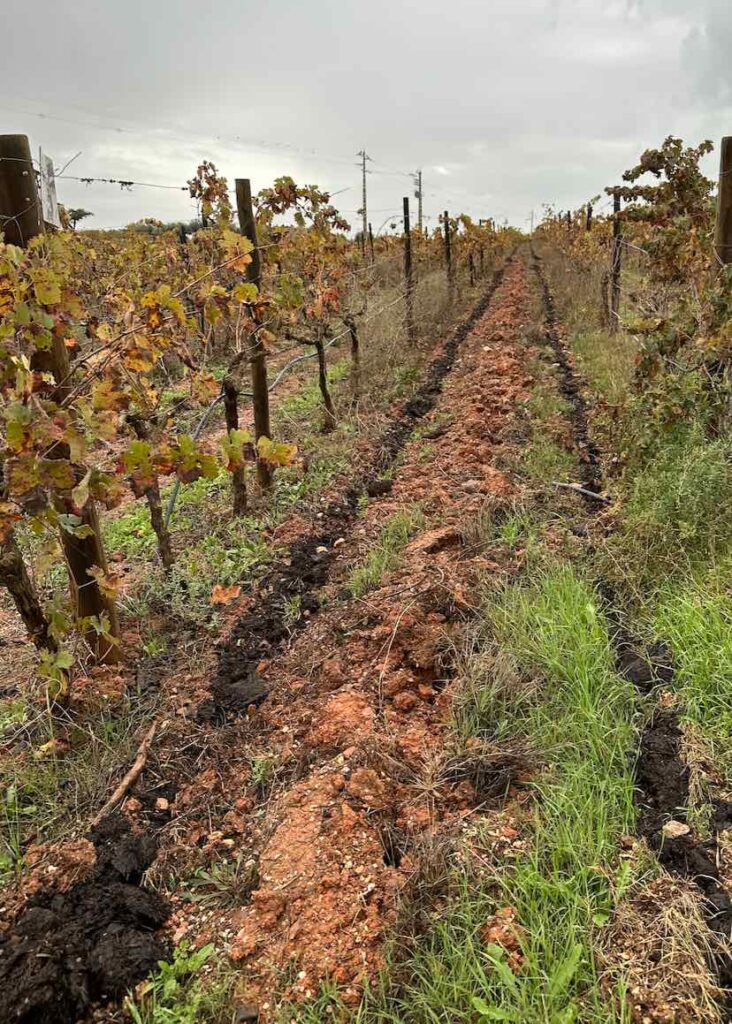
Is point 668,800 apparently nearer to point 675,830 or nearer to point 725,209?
point 675,830

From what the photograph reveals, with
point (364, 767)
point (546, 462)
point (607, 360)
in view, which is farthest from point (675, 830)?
point (607, 360)

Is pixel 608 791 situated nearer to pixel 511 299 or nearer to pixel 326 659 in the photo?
pixel 326 659

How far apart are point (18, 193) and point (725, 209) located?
424 centimetres

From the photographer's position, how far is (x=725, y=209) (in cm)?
423

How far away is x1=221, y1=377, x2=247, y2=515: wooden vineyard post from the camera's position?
15.1ft

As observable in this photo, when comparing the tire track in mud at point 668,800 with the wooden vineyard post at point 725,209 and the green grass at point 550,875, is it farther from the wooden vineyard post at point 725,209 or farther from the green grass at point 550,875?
the wooden vineyard post at point 725,209

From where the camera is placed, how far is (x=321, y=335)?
6586mm

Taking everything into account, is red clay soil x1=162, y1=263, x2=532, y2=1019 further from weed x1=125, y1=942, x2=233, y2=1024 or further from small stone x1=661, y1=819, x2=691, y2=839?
small stone x1=661, y1=819, x2=691, y2=839

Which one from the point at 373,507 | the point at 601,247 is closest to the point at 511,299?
the point at 601,247

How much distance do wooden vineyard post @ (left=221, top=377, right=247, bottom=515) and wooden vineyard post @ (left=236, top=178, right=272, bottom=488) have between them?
236 mm

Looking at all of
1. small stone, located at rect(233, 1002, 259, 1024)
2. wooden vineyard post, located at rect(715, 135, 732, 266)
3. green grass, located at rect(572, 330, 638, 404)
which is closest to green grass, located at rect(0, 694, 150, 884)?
small stone, located at rect(233, 1002, 259, 1024)

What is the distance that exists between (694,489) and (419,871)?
2.64 meters

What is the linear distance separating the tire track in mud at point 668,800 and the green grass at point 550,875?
8cm

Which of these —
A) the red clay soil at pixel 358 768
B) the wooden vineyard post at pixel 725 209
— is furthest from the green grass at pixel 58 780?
the wooden vineyard post at pixel 725 209
